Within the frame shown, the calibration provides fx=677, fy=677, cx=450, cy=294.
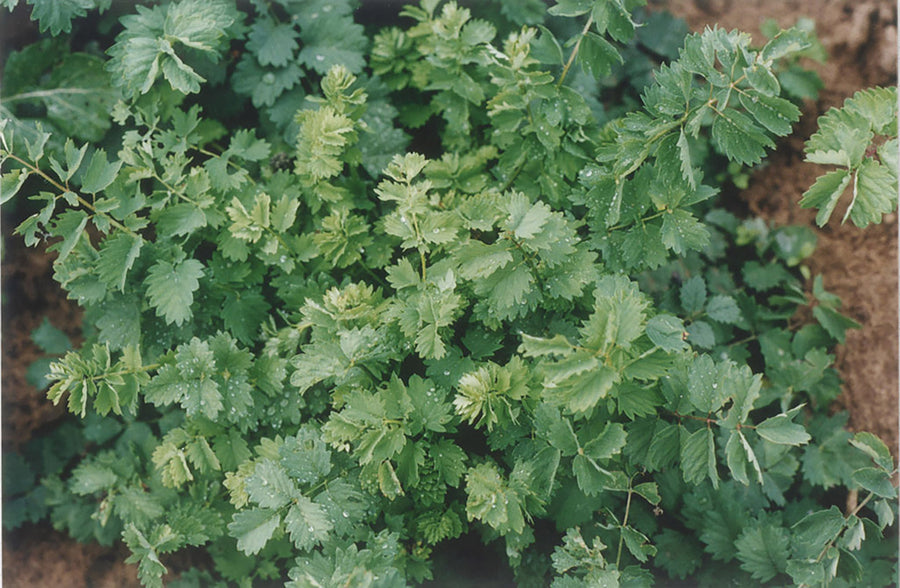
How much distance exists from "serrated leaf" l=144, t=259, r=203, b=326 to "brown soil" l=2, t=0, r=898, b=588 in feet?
3.14

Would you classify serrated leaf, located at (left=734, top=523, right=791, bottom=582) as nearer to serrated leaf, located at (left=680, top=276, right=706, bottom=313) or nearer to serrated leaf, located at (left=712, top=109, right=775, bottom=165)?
serrated leaf, located at (left=680, top=276, right=706, bottom=313)

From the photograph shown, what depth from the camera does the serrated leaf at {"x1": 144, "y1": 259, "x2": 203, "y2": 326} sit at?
6.24ft

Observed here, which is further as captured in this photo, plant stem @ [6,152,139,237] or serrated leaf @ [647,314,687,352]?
plant stem @ [6,152,139,237]

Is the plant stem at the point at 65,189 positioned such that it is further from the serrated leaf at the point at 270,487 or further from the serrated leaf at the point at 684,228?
the serrated leaf at the point at 684,228

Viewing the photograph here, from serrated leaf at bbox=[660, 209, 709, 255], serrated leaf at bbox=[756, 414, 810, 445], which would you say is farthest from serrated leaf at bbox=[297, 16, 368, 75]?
serrated leaf at bbox=[756, 414, 810, 445]

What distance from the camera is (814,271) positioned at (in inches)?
106

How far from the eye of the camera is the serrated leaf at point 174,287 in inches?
74.9

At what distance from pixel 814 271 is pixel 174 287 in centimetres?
236

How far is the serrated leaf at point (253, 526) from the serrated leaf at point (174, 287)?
0.58 m

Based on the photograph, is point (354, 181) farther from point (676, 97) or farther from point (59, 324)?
point (59, 324)

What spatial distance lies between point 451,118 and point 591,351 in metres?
1.08

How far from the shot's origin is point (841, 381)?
254 centimetres

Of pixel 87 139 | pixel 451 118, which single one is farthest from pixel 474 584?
pixel 87 139

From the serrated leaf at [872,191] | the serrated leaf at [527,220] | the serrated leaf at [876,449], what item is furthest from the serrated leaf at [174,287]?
the serrated leaf at [876,449]
